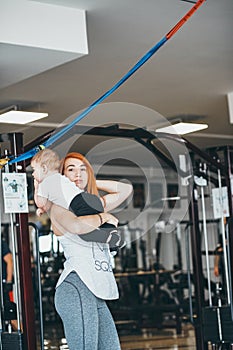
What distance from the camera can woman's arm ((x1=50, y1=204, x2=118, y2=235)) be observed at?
13.8 ft

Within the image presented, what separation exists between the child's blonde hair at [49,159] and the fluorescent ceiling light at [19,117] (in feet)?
11.8

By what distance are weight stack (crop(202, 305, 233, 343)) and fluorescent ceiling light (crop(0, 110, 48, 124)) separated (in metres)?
3.31

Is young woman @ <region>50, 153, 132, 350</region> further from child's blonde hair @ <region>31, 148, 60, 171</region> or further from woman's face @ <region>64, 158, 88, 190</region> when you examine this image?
child's blonde hair @ <region>31, 148, 60, 171</region>

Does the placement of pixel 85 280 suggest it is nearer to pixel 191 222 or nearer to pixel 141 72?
pixel 191 222

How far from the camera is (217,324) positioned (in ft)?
20.4

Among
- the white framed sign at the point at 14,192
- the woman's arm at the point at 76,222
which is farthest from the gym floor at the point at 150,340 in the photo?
the woman's arm at the point at 76,222

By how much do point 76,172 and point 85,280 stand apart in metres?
0.68

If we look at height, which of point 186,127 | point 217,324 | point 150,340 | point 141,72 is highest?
point 141,72

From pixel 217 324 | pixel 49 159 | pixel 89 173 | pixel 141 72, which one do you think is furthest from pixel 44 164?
pixel 141 72

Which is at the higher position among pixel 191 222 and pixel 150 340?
pixel 191 222

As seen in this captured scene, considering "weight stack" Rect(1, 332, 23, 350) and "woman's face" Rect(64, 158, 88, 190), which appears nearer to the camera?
"woman's face" Rect(64, 158, 88, 190)

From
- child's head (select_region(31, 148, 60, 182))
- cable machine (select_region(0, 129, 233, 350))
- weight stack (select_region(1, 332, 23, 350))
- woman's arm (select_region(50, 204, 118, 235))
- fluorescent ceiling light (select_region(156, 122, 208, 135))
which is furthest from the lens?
fluorescent ceiling light (select_region(156, 122, 208, 135))

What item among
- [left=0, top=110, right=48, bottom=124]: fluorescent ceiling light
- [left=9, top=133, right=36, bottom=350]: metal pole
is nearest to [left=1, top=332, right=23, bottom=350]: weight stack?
[left=9, top=133, right=36, bottom=350]: metal pole

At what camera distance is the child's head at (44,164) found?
175 inches
